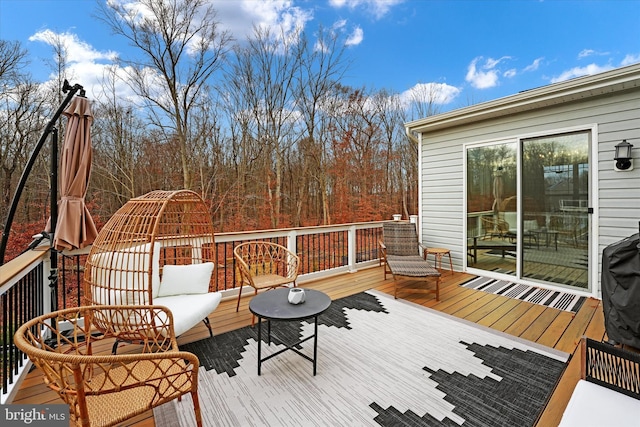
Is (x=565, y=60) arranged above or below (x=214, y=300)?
above

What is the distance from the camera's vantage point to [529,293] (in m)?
4.10

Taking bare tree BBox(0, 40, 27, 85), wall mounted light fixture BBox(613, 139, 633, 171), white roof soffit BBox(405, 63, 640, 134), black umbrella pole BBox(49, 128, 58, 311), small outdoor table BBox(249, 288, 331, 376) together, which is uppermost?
bare tree BBox(0, 40, 27, 85)


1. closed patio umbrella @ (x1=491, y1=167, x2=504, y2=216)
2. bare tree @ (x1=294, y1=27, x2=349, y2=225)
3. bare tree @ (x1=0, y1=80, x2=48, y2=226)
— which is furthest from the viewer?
bare tree @ (x1=294, y1=27, x2=349, y2=225)

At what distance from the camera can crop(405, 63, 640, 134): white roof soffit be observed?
330cm

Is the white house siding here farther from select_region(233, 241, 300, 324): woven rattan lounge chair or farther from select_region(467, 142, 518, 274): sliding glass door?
select_region(233, 241, 300, 324): woven rattan lounge chair

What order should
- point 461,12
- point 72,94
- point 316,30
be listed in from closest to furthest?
point 72,94
point 461,12
point 316,30

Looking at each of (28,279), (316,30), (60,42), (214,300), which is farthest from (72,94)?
(316,30)

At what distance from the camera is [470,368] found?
2350 mm

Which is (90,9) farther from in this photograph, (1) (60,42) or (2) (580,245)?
(2) (580,245)

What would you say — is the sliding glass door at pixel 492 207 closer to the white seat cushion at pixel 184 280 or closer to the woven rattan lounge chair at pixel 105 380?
the white seat cushion at pixel 184 280

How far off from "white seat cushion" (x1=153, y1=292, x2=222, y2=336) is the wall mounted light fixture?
17.0 ft

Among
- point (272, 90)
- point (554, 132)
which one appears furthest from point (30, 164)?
point (272, 90)

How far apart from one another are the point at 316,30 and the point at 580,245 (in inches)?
367
